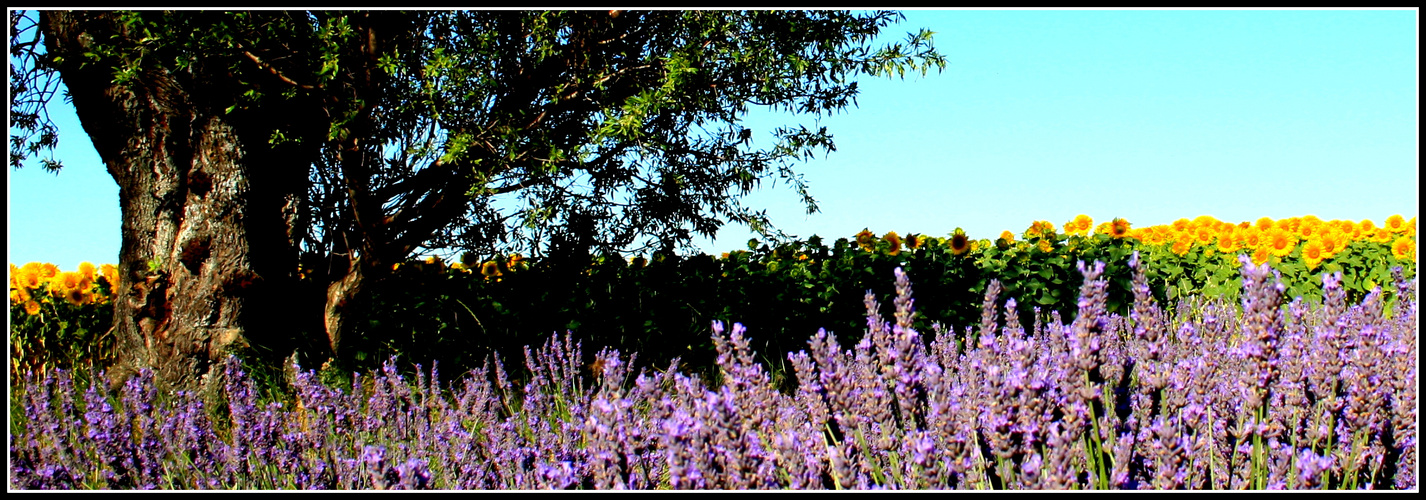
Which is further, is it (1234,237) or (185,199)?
(1234,237)

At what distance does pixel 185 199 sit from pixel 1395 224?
25.8ft

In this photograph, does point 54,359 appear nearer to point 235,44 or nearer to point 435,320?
point 435,320

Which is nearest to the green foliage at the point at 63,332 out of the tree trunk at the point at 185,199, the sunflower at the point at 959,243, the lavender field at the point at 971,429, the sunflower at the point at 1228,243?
the tree trunk at the point at 185,199

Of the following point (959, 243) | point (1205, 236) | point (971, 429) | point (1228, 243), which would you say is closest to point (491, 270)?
point (959, 243)

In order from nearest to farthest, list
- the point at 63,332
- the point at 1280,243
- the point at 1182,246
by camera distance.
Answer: the point at 1280,243 < the point at 1182,246 < the point at 63,332

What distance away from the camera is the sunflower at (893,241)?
5976 millimetres

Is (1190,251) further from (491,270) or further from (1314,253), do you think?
(491,270)

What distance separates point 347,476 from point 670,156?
251 centimetres

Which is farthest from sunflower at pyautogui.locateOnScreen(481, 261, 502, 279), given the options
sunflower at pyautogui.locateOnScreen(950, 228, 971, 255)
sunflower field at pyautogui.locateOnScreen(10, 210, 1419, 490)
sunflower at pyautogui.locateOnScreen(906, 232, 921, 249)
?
sunflower at pyautogui.locateOnScreen(950, 228, 971, 255)

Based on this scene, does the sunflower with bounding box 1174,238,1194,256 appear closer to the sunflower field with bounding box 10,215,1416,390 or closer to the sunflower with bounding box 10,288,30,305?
the sunflower field with bounding box 10,215,1416,390

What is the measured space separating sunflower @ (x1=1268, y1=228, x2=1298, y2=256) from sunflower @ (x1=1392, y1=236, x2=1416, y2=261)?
0.61 m

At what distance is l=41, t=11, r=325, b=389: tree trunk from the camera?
488 cm

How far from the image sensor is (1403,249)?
6.33m

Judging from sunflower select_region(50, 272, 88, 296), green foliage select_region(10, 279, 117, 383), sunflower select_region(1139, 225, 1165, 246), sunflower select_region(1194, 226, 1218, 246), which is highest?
sunflower select_region(50, 272, 88, 296)
